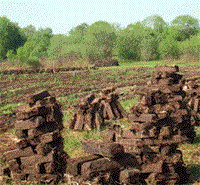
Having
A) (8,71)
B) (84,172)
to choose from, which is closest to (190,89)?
(84,172)

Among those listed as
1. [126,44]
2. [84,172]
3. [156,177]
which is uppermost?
[126,44]

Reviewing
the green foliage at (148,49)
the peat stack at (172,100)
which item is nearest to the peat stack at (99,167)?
the peat stack at (172,100)

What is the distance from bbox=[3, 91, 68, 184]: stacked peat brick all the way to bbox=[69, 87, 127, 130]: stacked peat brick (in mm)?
4608

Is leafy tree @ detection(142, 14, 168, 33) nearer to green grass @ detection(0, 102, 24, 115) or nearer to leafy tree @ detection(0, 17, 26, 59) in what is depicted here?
leafy tree @ detection(0, 17, 26, 59)

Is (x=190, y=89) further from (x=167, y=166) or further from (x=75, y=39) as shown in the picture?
(x=75, y=39)

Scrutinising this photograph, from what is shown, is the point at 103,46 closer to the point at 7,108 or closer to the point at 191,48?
the point at 191,48

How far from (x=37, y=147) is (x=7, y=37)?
62320 millimetres

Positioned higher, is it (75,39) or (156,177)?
(75,39)

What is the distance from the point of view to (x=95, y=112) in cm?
1236

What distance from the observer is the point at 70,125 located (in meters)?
12.0

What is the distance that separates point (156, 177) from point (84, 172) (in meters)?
2.02

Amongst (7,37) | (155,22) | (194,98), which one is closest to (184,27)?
(155,22)

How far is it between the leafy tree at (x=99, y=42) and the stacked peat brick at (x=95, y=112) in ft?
142

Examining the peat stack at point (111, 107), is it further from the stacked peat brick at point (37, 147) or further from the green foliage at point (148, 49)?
the green foliage at point (148, 49)
